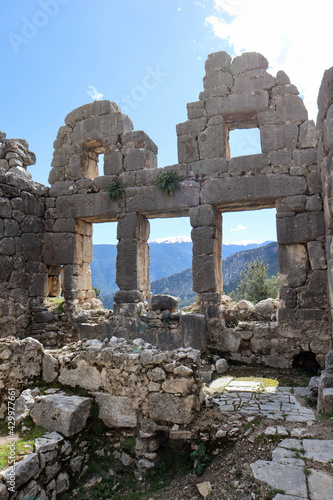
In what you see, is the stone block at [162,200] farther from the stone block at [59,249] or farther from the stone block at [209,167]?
the stone block at [59,249]

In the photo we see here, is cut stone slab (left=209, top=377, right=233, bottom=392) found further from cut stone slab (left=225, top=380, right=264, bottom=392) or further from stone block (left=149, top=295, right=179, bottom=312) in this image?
stone block (left=149, top=295, right=179, bottom=312)

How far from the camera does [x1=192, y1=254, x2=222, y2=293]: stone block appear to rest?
28.5 feet

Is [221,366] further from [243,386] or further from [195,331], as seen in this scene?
[243,386]

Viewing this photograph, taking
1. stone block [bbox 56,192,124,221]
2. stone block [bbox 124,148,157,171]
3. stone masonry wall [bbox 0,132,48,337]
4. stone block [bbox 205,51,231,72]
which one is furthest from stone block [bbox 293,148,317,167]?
stone masonry wall [bbox 0,132,48,337]

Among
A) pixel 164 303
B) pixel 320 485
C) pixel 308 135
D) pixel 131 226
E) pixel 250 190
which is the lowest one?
pixel 320 485

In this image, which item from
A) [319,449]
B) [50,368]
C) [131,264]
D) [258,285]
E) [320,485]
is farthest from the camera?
[258,285]

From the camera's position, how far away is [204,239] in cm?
880

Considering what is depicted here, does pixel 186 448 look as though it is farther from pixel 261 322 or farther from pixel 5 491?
pixel 261 322

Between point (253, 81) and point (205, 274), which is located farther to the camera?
point (253, 81)

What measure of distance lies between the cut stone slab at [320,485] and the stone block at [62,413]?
8.73 feet

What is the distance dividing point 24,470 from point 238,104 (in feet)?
29.1

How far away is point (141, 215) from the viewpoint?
9.93 metres

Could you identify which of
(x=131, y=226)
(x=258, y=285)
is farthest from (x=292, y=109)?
(x=258, y=285)

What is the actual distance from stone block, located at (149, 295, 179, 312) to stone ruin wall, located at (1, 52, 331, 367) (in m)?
0.29
